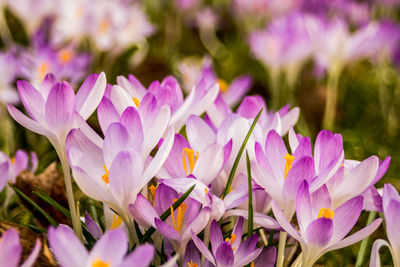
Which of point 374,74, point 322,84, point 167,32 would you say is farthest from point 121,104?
point 167,32

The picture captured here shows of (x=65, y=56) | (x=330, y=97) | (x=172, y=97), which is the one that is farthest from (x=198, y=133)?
(x=330, y=97)

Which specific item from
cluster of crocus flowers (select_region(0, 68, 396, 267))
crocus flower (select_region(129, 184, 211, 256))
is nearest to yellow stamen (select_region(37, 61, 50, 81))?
cluster of crocus flowers (select_region(0, 68, 396, 267))

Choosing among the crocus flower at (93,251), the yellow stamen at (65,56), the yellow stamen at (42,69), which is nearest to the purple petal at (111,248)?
the crocus flower at (93,251)

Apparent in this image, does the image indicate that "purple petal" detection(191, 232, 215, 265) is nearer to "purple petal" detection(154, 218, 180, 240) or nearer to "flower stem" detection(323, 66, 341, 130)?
"purple petal" detection(154, 218, 180, 240)

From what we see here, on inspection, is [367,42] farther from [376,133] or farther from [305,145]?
[305,145]

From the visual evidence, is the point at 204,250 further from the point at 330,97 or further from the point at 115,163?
the point at 330,97

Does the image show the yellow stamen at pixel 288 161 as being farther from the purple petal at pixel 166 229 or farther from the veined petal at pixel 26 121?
the veined petal at pixel 26 121

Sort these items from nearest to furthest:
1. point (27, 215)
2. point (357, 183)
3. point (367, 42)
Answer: point (357, 183) → point (27, 215) → point (367, 42)
